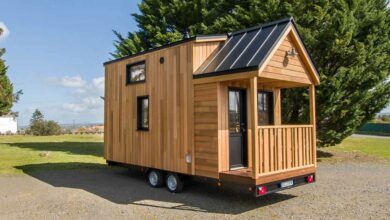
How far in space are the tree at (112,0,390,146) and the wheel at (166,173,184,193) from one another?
24.7ft

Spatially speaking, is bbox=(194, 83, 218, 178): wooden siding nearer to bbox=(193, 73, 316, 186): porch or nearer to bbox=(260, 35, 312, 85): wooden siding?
bbox=(193, 73, 316, 186): porch

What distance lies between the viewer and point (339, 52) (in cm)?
1416

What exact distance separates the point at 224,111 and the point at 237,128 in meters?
0.85

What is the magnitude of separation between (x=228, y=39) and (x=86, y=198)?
17.5ft

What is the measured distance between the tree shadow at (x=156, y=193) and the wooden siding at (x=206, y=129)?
2.26ft

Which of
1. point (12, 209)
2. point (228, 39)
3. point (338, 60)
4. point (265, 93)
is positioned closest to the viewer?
point (12, 209)

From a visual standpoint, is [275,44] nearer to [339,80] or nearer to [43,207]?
[43,207]

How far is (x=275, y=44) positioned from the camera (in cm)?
750

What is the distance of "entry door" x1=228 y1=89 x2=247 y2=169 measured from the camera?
8.51 m

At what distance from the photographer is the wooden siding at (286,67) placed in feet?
25.3

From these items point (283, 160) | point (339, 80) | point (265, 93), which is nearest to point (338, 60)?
point (339, 80)

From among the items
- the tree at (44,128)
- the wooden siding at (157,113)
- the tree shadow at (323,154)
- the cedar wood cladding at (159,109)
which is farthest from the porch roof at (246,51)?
the tree at (44,128)

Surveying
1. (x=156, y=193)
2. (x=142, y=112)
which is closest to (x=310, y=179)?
(x=156, y=193)

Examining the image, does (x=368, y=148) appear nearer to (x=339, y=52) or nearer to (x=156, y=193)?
(x=339, y=52)
